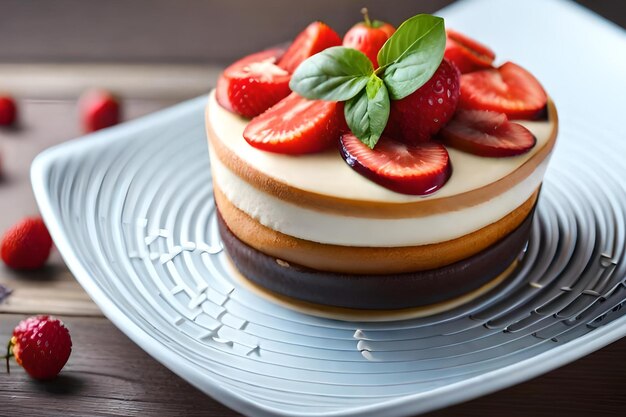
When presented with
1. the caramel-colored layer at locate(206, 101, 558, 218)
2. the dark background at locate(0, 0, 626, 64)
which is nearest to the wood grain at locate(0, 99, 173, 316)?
the caramel-colored layer at locate(206, 101, 558, 218)

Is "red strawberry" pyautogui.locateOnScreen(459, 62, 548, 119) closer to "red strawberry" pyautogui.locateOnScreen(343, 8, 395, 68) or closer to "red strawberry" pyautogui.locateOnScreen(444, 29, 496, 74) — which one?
"red strawberry" pyautogui.locateOnScreen(444, 29, 496, 74)

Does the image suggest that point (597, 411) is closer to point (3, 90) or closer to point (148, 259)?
point (148, 259)

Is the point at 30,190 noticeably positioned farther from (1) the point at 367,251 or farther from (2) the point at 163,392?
(1) the point at 367,251

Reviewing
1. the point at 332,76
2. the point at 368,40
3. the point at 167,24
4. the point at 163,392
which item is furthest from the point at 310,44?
the point at 167,24

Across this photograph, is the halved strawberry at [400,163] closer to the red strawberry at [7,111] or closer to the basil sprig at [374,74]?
the basil sprig at [374,74]

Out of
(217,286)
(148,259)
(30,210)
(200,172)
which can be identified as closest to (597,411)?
(217,286)

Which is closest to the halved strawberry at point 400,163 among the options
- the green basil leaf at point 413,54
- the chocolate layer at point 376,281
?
the green basil leaf at point 413,54
